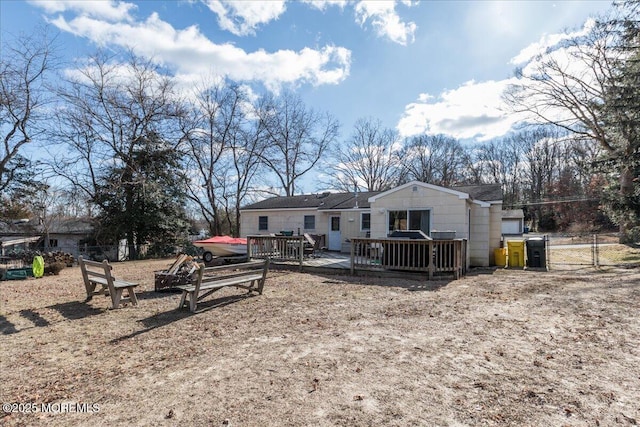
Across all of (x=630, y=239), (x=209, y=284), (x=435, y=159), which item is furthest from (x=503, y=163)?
(x=209, y=284)

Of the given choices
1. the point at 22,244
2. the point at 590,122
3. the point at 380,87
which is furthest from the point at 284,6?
the point at 22,244

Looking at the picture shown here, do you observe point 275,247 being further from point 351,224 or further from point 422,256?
point 351,224

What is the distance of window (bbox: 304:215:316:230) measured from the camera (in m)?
19.5

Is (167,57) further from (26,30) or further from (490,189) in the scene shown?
(490,189)

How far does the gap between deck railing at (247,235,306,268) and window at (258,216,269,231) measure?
7.55 m

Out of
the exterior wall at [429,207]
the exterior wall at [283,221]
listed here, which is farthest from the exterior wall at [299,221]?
the exterior wall at [429,207]

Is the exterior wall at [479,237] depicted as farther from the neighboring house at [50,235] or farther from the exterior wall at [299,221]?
the neighboring house at [50,235]

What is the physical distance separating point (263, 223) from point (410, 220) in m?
10.7

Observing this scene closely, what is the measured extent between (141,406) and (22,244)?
87.9ft

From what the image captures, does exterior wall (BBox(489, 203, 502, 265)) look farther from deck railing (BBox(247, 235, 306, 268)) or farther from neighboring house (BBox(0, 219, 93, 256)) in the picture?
neighboring house (BBox(0, 219, 93, 256))

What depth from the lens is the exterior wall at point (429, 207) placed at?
39.5ft

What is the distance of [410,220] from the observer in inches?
513

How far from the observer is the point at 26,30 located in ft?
52.0

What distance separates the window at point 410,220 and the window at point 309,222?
690cm
